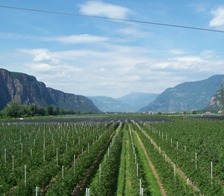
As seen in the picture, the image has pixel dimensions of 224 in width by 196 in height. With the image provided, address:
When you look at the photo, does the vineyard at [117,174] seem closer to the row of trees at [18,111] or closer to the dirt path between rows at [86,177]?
the dirt path between rows at [86,177]

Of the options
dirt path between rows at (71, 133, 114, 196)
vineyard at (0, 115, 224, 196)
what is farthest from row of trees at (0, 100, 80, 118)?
dirt path between rows at (71, 133, 114, 196)

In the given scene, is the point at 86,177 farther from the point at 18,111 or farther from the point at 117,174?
the point at 18,111

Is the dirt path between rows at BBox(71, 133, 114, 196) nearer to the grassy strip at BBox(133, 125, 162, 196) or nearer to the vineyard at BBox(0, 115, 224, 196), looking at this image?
the vineyard at BBox(0, 115, 224, 196)

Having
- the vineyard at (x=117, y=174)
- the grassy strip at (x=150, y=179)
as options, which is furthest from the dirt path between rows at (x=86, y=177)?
the grassy strip at (x=150, y=179)

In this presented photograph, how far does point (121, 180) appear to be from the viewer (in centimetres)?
2286

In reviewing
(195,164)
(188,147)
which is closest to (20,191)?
(195,164)

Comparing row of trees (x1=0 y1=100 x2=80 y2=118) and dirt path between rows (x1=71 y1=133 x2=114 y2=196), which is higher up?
row of trees (x1=0 y1=100 x2=80 y2=118)

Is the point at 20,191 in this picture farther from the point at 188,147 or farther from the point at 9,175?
the point at 188,147

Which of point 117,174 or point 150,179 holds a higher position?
point 117,174

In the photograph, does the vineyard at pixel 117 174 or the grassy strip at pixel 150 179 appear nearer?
the vineyard at pixel 117 174

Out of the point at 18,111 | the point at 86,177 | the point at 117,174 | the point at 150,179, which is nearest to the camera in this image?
the point at 150,179

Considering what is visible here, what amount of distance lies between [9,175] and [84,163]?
5.37 meters

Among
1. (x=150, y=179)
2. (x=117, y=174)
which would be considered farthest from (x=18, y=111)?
(x=150, y=179)

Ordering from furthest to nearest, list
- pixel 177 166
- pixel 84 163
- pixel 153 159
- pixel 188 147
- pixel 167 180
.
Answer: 1. pixel 188 147
2. pixel 153 159
3. pixel 177 166
4. pixel 84 163
5. pixel 167 180
